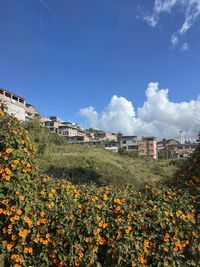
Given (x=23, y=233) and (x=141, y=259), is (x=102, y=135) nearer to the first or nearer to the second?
(x=23, y=233)

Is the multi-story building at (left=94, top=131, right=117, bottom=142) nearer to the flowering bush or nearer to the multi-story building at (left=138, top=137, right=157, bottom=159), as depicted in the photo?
the multi-story building at (left=138, top=137, right=157, bottom=159)

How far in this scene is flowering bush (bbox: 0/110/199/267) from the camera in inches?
110

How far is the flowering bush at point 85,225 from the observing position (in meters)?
2.80

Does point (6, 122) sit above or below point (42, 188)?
Answer: above

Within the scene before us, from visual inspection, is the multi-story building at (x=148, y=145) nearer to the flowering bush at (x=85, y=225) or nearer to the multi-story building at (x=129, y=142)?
the multi-story building at (x=129, y=142)

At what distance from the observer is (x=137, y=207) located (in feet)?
10.3

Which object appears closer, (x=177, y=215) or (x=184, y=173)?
(x=177, y=215)

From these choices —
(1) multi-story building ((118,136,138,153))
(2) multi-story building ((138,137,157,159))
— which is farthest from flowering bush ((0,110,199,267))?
(2) multi-story building ((138,137,157,159))

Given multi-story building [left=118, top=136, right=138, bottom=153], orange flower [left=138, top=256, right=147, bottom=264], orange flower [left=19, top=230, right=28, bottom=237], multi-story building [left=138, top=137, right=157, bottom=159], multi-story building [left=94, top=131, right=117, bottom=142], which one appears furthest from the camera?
multi-story building [left=94, top=131, right=117, bottom=142]

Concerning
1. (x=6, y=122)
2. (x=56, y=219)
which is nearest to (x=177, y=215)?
→ (x=56, y=219)

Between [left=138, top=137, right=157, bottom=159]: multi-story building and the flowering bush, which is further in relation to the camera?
[left=138, top=137, right=157, bottom=159]: multi-story building

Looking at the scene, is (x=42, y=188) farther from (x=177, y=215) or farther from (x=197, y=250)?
(x=197, y=250)

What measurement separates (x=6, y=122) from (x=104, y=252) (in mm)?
1892

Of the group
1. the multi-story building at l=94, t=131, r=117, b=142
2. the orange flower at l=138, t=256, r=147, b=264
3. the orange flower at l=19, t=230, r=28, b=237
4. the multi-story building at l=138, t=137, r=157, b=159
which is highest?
the multi-story building at l=94, t=131, r=117, b=142
